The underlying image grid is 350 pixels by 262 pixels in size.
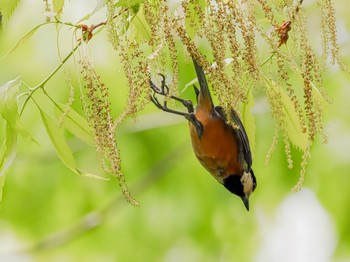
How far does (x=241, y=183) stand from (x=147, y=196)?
1338 mm

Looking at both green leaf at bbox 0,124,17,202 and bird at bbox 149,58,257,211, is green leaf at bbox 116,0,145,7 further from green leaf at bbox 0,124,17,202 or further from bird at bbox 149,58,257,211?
bird at bbox 149,58,257,211

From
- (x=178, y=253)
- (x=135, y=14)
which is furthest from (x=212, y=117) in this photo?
(x=178, y=253)

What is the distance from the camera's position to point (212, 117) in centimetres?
202

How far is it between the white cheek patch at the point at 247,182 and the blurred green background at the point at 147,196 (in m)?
0.54

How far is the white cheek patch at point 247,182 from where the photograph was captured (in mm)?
2487

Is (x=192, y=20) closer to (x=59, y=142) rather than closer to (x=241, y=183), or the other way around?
(x=59, y=142)

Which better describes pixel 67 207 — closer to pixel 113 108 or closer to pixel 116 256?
pixel 116 256

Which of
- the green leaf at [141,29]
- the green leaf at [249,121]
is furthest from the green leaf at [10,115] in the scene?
the green leaf at [249,121]

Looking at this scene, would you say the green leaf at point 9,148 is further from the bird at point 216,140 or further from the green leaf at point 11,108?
the bird at point 216,140

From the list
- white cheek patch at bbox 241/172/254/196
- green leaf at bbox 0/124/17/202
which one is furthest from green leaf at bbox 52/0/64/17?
white cheek patch at bbox 241/172/254/196

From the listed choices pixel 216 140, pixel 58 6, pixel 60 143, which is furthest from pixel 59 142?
pixel 216 140

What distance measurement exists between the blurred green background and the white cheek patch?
1.76 ft

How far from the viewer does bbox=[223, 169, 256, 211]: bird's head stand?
240 cm

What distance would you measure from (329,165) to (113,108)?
34.3 inches
